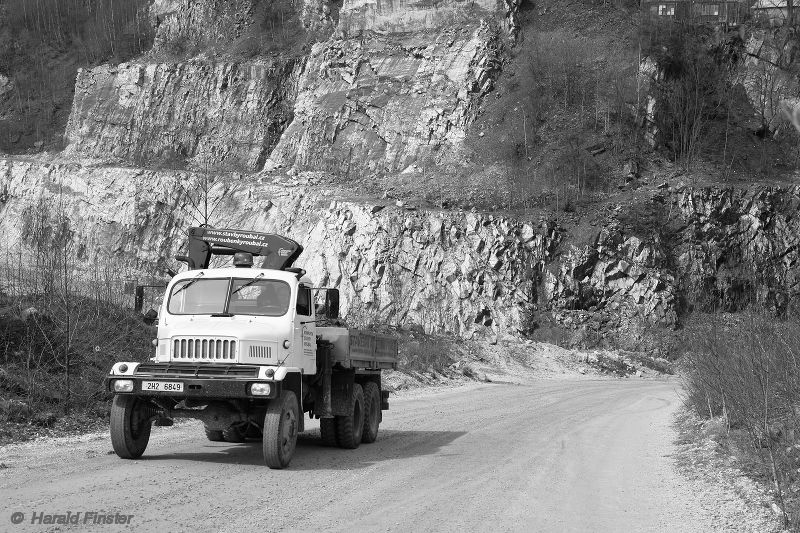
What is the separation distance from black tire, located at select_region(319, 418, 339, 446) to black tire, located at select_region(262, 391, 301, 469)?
7.01 ft

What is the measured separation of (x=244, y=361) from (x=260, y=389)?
Result: 0.72m

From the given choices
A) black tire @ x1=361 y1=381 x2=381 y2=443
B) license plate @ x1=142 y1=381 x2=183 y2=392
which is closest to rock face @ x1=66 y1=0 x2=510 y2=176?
black tire @ x1=361 y1=381 x2=381 y2=443

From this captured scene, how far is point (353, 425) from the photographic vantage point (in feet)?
42.2

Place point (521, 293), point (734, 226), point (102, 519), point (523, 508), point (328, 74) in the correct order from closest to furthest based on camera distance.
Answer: point (102, 519) → point (523, 508) → point (521, 293) → point (734, 226) → point (328, 74)

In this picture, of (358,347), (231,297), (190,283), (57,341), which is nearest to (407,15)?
(57,341)

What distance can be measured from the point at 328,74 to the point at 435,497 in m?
51.7

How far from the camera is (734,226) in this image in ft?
158

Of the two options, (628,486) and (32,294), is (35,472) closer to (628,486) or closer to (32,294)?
(628,486)

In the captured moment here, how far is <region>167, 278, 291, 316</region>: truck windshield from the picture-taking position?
11195mm

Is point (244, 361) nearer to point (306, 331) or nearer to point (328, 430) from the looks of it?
point (306, 331)

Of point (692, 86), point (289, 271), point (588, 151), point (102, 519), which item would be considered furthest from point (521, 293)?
point (102, 519)

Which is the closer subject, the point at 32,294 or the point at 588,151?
the point at 32,294

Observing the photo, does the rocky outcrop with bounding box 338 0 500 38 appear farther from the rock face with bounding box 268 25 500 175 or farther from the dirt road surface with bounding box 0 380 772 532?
the dirt road surface with bounding box 0 380 772 532

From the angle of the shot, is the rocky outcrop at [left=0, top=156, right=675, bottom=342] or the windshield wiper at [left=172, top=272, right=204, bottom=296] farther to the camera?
the rocky outcrop at [left=0, top=156, right=675, bottom=342]
